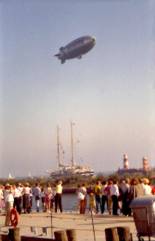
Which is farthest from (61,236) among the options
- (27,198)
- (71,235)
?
(27,198)

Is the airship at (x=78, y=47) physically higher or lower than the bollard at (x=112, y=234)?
higher

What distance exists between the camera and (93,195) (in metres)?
27.4

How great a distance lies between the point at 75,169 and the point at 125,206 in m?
131

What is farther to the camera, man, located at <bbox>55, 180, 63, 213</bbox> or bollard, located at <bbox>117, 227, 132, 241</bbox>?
man, located at <bbox>55, 180, 63, 213</bbox>

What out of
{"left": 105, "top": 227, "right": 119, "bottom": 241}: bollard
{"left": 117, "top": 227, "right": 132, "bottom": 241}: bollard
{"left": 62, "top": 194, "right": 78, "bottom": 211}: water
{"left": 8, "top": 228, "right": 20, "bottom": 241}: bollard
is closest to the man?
{"left": 62, "top": 194, "right": 78, "bottom": 211}: water

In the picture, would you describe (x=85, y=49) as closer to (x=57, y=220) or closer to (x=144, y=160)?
(x=144, y=160)

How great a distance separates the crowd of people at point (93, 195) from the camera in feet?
77.4

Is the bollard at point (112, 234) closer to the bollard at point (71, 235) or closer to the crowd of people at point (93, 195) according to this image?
the bollard at point (71, 235)

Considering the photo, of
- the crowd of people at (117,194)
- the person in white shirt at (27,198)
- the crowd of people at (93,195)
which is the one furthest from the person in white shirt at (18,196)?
the crowd of people at (117,194)

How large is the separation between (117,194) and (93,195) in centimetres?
215

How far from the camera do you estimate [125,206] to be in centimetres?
2511

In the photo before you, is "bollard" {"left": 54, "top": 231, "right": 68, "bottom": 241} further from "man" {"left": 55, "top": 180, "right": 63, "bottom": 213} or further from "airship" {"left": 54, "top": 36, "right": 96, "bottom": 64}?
"airship" {"left": 54, "top": 36, "right": 96, "bottom": 64}

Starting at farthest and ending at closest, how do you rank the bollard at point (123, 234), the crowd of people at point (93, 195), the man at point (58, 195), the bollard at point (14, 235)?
the man at point (58, 195), the crowd of people at point (93, 195), the bollard at point (14, 235), the bollard at point (123, 234)

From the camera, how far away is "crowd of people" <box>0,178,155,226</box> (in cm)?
2359
